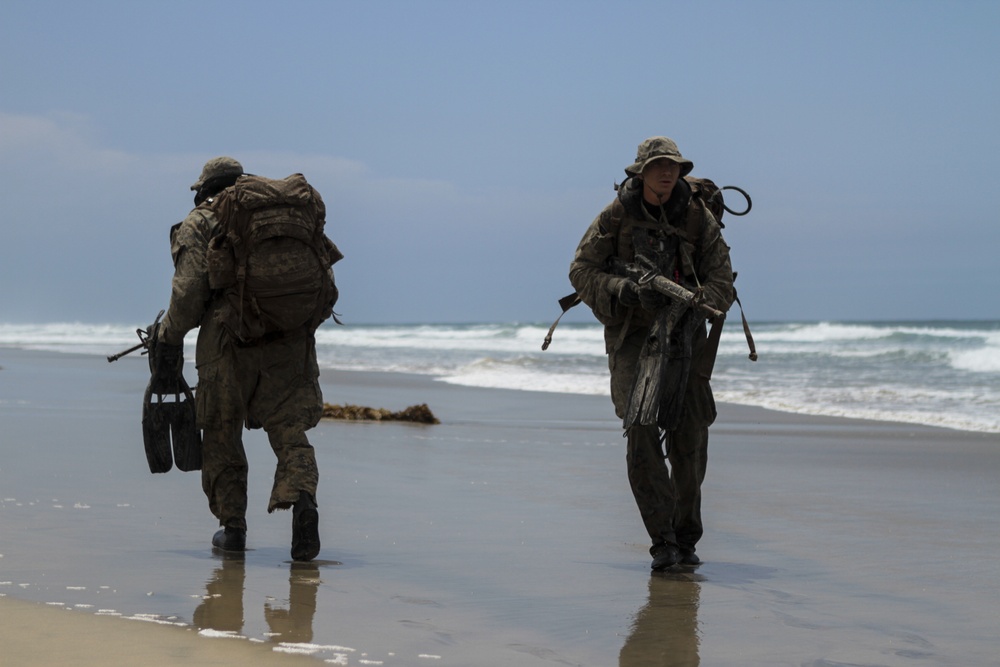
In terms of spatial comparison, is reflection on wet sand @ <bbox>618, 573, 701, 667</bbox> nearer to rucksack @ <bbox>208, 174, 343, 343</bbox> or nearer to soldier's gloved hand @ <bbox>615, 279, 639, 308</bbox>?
soldier's gloved hand @ <bbox>615, 279, 639, 308</bbox>

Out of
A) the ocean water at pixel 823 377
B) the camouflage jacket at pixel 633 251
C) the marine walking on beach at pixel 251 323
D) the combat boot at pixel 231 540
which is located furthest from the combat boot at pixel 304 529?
the ocean water at pixel 823 377

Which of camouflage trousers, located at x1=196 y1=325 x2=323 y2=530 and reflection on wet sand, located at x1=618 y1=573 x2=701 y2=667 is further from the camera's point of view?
camouflage trousers, located at x1=196 y1=325 x2=323 y2=530

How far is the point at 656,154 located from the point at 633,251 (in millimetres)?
442

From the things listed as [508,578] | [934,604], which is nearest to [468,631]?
[508,578]

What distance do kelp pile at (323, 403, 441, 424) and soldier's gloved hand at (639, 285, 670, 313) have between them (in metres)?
6.97

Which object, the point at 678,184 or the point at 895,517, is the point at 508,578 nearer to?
the point at 678,184

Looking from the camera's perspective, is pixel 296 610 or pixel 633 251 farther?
pixel 633 251

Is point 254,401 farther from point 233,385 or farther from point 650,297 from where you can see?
point 650,297

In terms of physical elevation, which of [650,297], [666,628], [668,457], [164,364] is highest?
[650,297]

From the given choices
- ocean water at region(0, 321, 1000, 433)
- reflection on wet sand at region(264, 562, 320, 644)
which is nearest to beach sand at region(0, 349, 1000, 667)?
reflection on wet sand at region(264, 562, 320, 644)

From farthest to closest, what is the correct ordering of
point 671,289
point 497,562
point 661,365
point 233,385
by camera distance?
point 233,385 → point 497,562 → point 661,365 → point 671,289

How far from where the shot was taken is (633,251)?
542 cm

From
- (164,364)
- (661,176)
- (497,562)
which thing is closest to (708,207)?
(661,176)

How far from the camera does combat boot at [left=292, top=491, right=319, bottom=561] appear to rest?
207 inches
